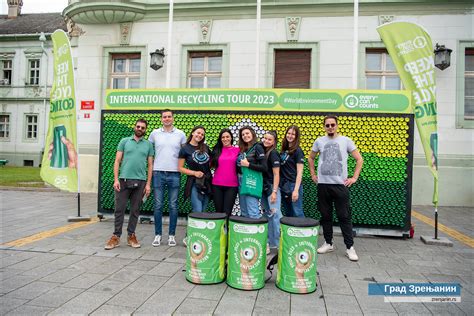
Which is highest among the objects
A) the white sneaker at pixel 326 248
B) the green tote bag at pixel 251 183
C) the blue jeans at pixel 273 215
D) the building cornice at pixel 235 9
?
the building cornice at pixel 235 9

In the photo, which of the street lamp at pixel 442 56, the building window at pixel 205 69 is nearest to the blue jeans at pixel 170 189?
the building window at pixel 205 69

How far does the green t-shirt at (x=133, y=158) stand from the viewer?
534 centimetres

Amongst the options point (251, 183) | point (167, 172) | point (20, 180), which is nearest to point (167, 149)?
point (167, 172)

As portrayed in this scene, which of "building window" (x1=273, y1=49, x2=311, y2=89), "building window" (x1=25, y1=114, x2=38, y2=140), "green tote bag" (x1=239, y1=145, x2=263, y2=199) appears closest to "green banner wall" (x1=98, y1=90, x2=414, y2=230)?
"green tote bag" (x1=239, y1=145, x2=263, y2=199)

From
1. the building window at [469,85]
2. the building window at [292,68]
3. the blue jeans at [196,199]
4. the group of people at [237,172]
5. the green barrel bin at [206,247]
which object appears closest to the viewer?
the green barrel bin at [206,247]

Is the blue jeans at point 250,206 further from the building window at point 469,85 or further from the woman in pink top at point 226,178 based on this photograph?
the building window at point 469,85

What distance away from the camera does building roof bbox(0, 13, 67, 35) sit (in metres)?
30.2

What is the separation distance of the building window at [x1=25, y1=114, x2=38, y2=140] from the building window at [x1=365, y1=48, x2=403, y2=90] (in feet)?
89.8

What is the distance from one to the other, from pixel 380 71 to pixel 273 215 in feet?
28.8

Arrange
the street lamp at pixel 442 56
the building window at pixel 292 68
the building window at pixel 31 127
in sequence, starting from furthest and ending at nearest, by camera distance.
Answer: the building window at pixel 31 127 → the building window at pixel 292 68 → the street lamp at pixel 442 56

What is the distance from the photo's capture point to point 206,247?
3.90 meters

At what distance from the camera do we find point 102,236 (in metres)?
6.11

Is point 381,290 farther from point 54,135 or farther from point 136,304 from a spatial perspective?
point 54,135

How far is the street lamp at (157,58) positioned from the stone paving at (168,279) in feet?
23.7
